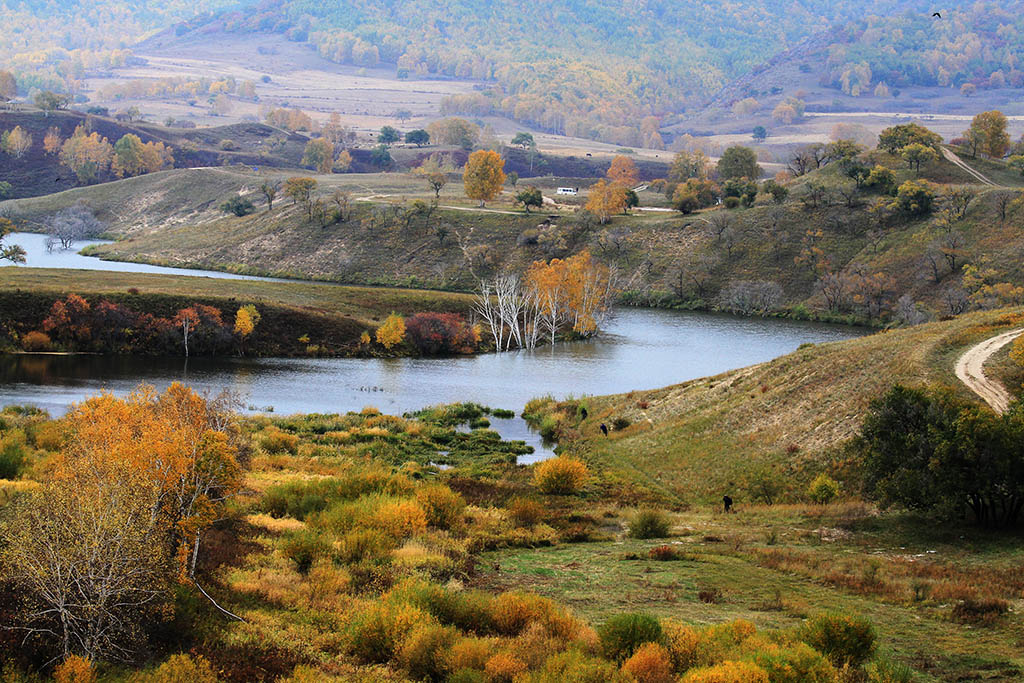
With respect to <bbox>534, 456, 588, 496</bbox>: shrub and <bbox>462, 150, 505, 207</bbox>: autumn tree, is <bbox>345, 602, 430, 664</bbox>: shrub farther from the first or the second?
<bbox>462, 150, 505, 207</bbox>: autumn tree

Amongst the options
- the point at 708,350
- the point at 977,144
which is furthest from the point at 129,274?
the point at 977,144

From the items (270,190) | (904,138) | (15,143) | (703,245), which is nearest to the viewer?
(703,245)

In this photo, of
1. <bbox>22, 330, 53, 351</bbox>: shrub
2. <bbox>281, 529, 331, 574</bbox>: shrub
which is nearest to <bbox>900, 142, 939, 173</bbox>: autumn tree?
<bbox>22, 330, 53, 351</bbox>: shrub

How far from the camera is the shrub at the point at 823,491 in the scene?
29875mm

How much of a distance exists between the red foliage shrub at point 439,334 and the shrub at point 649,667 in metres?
64.0

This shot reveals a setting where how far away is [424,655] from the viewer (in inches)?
611

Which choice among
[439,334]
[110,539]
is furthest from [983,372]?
[439,334]

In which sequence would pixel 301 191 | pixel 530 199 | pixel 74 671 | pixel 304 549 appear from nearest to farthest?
pixel 74 671 < pixel 304 549 < pixel 530 199 < pixel 301 191

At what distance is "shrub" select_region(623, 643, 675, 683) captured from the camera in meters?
14.5

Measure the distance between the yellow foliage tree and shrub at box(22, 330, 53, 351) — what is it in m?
24.7

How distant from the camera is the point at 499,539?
83.2 ft

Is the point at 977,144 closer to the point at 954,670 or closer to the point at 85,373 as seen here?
the point at 85,373

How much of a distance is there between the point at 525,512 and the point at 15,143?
199 m

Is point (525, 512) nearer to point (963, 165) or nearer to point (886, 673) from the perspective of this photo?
point (886, 673)
